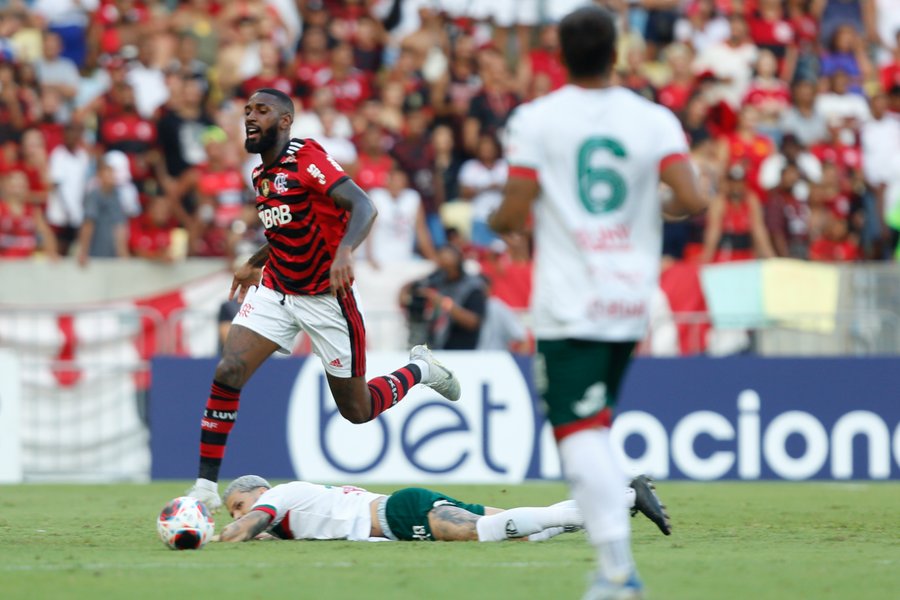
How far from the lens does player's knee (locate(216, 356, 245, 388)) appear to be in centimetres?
956

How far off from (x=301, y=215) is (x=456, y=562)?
2826 mm

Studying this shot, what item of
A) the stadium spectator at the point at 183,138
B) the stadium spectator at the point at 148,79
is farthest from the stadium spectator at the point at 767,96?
the stadium spectator at the point at 148,79

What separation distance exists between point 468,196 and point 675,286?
2.73 meters

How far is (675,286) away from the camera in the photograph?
16641mm

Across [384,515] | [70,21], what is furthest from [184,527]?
[70,21]

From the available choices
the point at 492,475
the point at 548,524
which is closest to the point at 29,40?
the point at 492,475

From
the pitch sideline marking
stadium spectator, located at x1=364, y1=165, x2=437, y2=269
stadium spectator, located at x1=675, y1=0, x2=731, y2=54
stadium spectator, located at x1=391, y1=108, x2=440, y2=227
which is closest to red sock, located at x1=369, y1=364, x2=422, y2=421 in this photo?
the pitch sideline marking

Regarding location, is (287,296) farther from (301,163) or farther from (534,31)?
(534,31)

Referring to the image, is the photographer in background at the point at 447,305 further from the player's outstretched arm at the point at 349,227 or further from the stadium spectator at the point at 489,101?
the player's outstretched arm at the point at 349,227

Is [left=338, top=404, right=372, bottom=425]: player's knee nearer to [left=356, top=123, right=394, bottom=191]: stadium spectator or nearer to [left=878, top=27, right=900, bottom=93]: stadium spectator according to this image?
[left=356, top=123, right=394, bottom=191]: stadium spectator

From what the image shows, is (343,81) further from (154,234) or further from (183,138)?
(154,234)

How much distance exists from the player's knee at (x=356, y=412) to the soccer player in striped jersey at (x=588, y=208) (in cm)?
371

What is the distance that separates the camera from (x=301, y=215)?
9.68m

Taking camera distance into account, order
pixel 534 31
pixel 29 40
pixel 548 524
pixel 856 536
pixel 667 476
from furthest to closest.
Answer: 1. pixel 534 31
2. pixel 29 40
3. pixel 667 476
4. pixel 856 536
5. pixel 548 524
